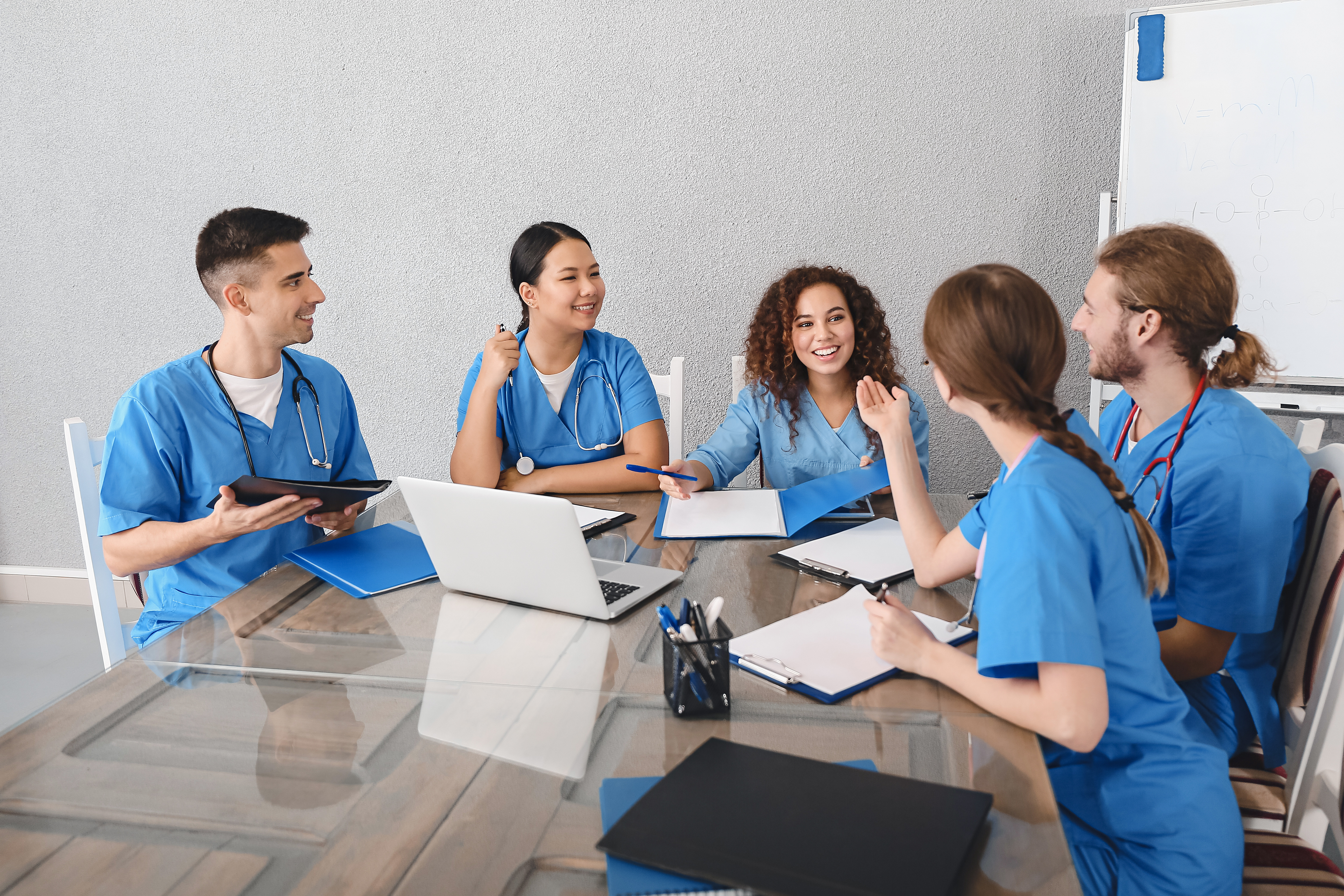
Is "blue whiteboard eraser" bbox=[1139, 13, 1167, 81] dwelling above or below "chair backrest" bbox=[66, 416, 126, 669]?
above

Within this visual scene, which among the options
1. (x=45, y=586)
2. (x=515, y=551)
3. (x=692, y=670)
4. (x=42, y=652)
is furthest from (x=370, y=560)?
(x=45, y=586)

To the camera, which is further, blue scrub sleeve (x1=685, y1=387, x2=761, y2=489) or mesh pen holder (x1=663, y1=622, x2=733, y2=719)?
blue scrub sleeve (x1=685, y1=387, x2=761, y2=489)

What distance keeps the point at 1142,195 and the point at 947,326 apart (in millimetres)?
1688

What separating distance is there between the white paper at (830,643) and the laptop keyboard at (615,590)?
0.20 m

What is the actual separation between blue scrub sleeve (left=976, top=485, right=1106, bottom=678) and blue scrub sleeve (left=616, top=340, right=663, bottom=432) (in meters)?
1.27

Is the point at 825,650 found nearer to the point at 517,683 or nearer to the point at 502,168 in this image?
the point at 517,683

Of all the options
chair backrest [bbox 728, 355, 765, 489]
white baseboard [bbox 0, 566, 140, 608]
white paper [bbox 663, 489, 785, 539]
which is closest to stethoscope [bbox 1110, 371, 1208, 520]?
white paper [bbox 663, 489, 785, 539]

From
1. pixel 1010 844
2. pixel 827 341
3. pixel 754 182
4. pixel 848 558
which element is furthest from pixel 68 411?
pixel 1010 844

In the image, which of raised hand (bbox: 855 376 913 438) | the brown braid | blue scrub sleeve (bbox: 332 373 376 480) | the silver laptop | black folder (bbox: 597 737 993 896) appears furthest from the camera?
blue scrub sleeve (bbox: 332 373 376 480)

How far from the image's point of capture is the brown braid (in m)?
1.00

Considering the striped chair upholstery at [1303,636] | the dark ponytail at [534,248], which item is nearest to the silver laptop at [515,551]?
the striped chair upholstery at [1303,636]

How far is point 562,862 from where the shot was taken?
75 centimetres

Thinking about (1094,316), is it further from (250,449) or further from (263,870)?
(250,449)

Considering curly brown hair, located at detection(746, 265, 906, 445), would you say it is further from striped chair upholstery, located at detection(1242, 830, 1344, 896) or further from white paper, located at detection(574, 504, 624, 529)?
striped chair upholstery, located at detection(1242, 830, 1344, 896)
